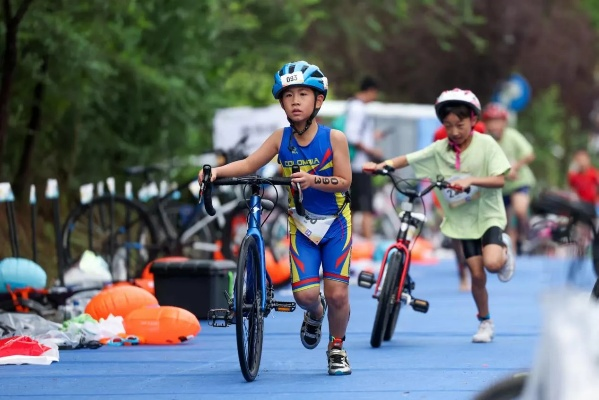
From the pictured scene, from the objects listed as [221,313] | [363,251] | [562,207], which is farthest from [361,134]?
[562,207]

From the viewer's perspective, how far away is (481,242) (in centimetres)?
1098

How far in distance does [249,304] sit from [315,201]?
A: 82cm

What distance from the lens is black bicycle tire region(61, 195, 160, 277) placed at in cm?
1443

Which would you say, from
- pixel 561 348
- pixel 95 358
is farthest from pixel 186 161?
pixel 561 348

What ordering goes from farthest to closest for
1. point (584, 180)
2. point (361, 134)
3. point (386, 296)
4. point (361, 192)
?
point (584, 180), point (361, 192), point (361, 134), point (386, 296)

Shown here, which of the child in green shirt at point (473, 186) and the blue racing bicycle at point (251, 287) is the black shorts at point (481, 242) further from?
the blue racing bicycle at point (251, 287)

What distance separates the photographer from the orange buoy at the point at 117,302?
11.4m

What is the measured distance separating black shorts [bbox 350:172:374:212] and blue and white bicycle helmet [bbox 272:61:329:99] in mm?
11228

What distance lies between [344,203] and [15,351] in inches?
94.6

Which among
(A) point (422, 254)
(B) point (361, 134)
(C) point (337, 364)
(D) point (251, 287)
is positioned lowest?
(C) point (337, 364)

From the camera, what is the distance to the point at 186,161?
19.8m

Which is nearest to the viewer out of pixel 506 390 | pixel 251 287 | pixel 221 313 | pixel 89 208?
pixel 506 390

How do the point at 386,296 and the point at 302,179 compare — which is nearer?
the point at 302,179

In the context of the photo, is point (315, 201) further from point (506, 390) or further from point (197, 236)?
point (197, 236)
